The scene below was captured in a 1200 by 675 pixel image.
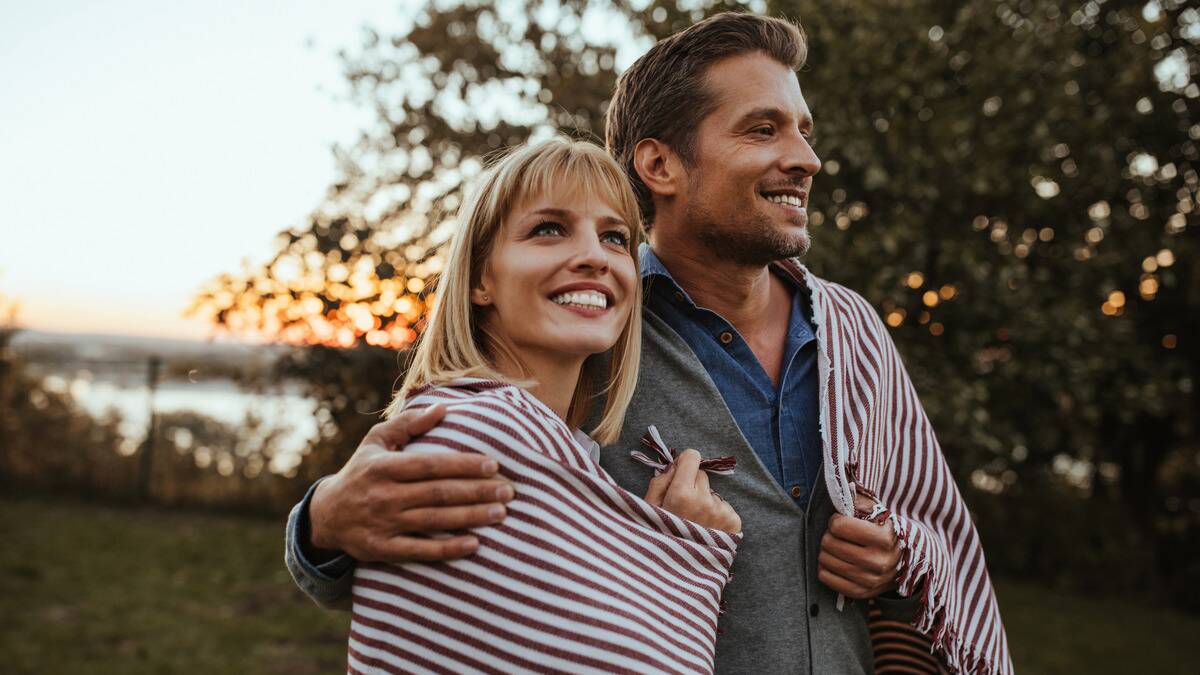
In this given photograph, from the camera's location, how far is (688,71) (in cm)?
224

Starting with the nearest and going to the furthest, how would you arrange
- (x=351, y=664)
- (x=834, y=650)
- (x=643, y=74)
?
Result: 1. (x=351, y=664)
2. (x=834, y=650)
3. (x=643, y=74)

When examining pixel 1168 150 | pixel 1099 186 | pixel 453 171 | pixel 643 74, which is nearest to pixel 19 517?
pixel 453 171

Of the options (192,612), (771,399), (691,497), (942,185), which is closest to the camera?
(691,497)

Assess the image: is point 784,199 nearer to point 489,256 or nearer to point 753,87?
point 753,87

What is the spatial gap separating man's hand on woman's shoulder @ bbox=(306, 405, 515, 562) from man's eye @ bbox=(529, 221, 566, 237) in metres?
0.49

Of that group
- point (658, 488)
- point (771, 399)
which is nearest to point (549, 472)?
point (658, 488)

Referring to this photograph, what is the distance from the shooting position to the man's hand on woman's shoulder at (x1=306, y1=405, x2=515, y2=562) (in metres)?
1.45

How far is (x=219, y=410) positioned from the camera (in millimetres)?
9945

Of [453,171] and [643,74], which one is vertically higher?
[643,74]

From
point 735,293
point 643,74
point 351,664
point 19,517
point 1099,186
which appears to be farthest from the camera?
point 19,517

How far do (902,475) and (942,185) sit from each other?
2.86 metres

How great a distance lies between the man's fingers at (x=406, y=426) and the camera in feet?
5.01

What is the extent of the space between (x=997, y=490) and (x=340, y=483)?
29.7ft

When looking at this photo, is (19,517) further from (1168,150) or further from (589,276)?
(1168,150)
